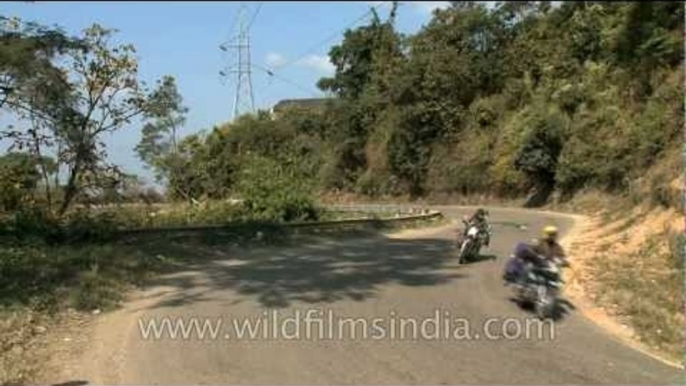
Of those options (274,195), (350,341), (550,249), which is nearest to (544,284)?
(550,249)

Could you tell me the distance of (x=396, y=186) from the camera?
209 ft

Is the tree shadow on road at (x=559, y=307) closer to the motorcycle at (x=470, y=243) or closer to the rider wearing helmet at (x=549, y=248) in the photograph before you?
the rider wearing helmet at (x=549, y=248)

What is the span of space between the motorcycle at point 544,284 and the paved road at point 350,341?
0.26m

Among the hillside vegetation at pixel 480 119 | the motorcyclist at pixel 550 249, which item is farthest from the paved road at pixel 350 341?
the hillside vegetation at pixel 480 119

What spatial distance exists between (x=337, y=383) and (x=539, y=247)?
5136 mm

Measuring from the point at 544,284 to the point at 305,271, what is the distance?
5883 mm

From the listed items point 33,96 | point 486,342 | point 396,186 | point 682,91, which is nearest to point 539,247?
point 486,342

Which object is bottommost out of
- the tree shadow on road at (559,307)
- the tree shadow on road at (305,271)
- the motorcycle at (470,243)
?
the tree shadow on road at (559,307)

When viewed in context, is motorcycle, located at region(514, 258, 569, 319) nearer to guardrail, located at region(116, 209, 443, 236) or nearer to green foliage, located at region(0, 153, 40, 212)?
guardrail, located at region(116, 209, 443, 236)

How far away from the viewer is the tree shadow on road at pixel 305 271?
48.6ft

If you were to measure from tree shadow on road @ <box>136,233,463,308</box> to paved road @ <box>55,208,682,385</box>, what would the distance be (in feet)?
0.11

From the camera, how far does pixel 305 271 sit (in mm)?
17672

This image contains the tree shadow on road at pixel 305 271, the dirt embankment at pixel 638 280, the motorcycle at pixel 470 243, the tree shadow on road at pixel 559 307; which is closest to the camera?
the dirt embankment at pixel 638 280

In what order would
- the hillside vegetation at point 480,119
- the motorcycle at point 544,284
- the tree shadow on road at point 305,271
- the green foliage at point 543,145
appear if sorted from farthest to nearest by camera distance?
1. the green foliage at point 543,145
2. the hillside vegetation at point 480,119
3. the tree shadow on road at point 305,271
4. the motorcycle at point 544,284
